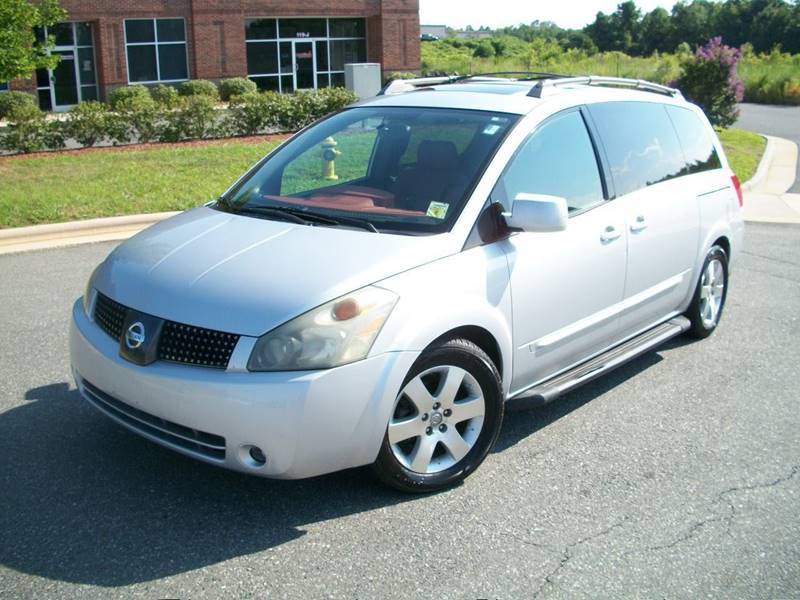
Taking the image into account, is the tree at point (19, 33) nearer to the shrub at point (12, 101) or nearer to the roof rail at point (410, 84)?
the roof rail at point (410, 84)

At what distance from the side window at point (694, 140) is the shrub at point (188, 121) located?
1321 cm

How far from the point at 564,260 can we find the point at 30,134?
553 inches

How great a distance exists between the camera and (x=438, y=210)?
451 centimetres

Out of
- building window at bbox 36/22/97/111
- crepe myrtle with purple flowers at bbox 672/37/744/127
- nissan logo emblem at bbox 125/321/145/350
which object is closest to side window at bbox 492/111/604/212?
nissan logo emblem at bbox 125/321/145/350

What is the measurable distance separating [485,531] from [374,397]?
0.77m

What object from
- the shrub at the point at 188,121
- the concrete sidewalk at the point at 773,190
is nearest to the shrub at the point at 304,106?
the shrub at the point at 188,121

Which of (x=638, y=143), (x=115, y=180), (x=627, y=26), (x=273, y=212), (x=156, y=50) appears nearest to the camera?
(x=273, y=212)

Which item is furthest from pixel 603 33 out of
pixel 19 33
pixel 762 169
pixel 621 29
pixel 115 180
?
pixel 115 180

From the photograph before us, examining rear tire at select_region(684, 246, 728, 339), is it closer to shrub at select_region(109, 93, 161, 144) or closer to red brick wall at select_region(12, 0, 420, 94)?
shrub at select_region(109, 93, 161, 144)

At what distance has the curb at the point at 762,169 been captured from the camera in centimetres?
1509

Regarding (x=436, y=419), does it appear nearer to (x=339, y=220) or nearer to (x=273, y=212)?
(x=339, y=220)

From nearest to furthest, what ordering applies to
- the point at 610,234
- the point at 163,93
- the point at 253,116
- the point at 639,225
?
1. the point at 610,234
2. the point at 639,225
3. the point at 253,116
4. the point at 163,93

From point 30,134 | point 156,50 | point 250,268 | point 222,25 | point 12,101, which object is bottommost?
point 250,268

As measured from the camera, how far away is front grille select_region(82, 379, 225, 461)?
379 centimetres
